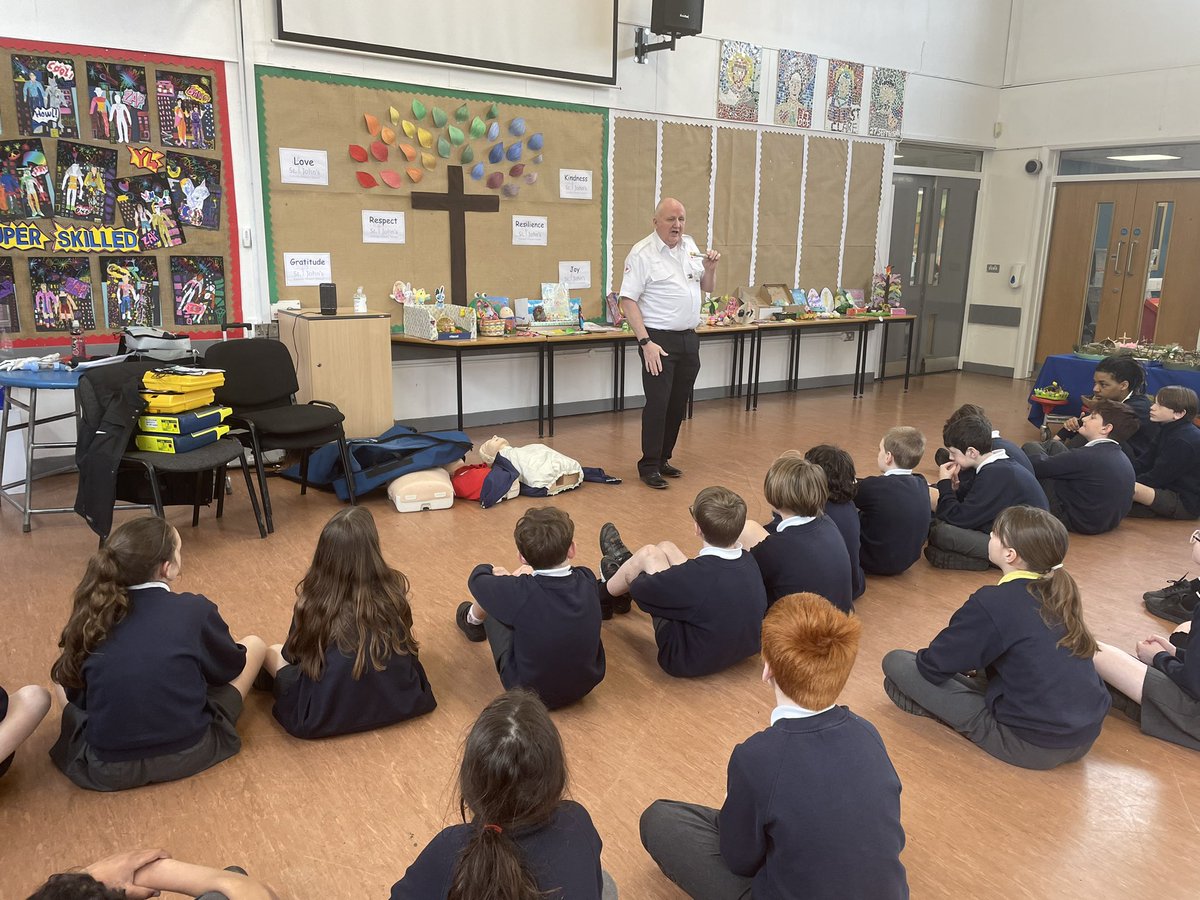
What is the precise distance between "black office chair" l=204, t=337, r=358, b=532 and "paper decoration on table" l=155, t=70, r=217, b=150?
1415 millimetres

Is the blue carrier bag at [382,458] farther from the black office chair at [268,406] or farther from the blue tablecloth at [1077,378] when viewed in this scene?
the blue tablecloth at [1077,378]

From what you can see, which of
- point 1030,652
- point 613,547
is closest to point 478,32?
point 613,547

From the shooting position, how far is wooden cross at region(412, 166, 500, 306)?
20.2 feet

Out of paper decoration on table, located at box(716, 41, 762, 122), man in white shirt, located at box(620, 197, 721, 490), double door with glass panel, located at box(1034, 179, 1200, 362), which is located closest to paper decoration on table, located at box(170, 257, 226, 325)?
man in white shirt, located at box(620, 197, 721, 490)

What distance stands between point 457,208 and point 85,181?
2.31 metres

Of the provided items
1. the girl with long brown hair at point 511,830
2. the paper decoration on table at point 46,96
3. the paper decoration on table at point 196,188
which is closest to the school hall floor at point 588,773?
the girl with long brown hair at point 511,830

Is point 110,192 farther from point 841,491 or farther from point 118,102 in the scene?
point 841,491

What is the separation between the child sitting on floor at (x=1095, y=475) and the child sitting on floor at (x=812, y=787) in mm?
3321

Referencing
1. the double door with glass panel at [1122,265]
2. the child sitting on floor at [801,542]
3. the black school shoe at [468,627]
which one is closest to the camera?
the child sitting on floor at [801,542]

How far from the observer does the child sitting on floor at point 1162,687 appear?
261 cm

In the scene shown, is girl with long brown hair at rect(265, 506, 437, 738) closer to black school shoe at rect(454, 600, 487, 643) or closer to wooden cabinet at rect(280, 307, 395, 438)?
black school shoe at rect(454, 600, 487, 643)

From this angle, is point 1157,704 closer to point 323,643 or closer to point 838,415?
point 323,643

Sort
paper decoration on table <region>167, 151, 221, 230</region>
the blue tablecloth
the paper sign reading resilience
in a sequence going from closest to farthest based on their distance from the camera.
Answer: paper decoration on table <region>167, 151, 221, 230</region> → the paper sign reading resilience → the blue tablecloth

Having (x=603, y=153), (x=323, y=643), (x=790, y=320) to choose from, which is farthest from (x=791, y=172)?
(x=323, y=643)
